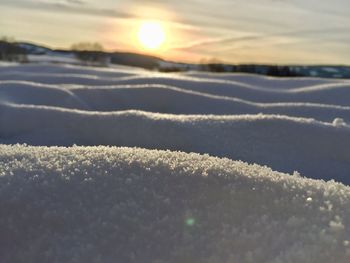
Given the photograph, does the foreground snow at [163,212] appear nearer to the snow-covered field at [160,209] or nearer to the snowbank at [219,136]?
the snow-covered field at [160,209]

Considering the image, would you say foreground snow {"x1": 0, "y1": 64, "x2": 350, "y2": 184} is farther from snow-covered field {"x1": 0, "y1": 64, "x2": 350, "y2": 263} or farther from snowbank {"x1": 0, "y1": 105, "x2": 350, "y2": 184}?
snow-covered field {"x1": 0, "y1": 64, "x2": 350, "y2": 263}

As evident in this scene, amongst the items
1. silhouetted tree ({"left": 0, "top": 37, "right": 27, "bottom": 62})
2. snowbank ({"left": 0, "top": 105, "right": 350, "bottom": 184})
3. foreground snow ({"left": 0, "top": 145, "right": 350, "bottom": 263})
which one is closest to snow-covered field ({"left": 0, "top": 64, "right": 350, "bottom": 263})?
foreground snow ({"left": 0, "top": 145, "right": 350, "bottom": 263})

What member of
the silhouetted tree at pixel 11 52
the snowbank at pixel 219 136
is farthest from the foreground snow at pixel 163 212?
the silhouetted tree at pixel 11 52

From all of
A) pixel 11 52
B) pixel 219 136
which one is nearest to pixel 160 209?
pixel 219 136

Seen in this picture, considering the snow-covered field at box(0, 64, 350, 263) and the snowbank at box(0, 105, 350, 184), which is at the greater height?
the snow-covered field at box(0, 64, 350, 263)

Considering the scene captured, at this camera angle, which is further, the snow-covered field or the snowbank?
the snowbank

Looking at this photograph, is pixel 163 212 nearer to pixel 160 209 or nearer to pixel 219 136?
pixel 160 209

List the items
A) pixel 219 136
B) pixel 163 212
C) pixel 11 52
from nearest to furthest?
pixel 163 212
pixel 219 136
pixel 11 52

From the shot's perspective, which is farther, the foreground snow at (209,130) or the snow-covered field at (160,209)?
the foreground snow at (209,130)

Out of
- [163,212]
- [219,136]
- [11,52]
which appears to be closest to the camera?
[163,212]
